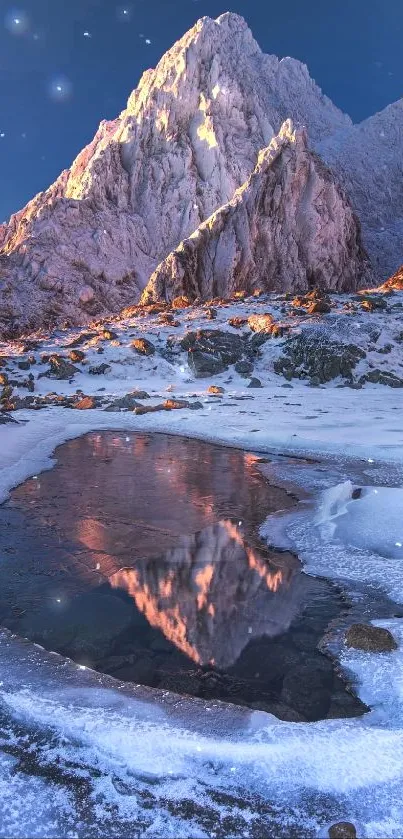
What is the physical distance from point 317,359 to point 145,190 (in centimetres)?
3842

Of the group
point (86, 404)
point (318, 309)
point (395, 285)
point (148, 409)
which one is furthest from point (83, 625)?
point (395, 285)

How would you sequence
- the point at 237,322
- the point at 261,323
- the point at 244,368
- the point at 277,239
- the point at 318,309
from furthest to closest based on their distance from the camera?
the point at 277,239 < the point at 318,309 < the point at 237,322 < the point at 261,323 < the point at 244,368

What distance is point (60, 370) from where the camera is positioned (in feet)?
74.1

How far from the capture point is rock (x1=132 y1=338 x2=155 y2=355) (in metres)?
24.4

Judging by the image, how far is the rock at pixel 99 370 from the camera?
75.2ft

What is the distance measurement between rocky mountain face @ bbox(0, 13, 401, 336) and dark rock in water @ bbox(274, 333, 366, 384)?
2744 cm

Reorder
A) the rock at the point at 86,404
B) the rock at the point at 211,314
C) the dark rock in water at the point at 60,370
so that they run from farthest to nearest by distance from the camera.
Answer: the rock at the point at 211,314
the dark rock in water at the point at 60,370
the rock at the point at 86,404

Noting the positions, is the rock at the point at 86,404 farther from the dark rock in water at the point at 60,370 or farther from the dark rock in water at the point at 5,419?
the dark rock in water at the point at 60,370

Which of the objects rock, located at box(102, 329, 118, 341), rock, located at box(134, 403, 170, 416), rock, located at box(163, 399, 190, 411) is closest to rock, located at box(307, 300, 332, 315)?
rock, located at box(102, 329, 118, 341)

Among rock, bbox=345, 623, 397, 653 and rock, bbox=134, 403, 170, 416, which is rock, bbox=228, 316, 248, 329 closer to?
rock, bbox=134, 403, 170, 416

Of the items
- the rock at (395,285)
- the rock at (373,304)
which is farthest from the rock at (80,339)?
the rock at (395,285)

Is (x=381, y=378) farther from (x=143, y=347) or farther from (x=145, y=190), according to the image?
(x=145, y=190)

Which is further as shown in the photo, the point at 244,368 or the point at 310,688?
the point at 244,368

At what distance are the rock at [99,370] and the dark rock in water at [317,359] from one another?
25.0ft
